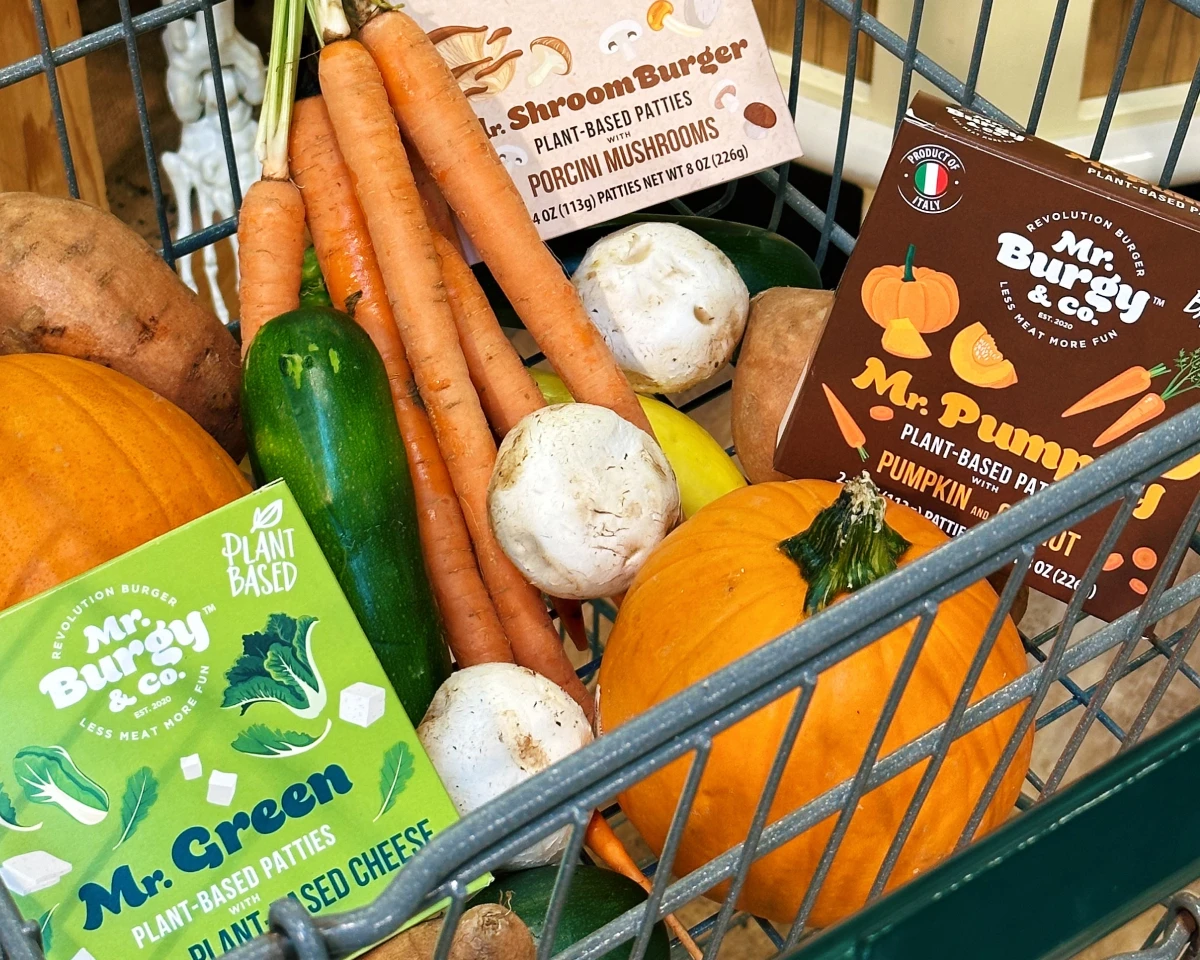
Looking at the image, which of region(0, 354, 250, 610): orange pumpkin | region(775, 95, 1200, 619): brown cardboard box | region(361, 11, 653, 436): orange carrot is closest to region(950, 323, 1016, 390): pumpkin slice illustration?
region(775, 95, 1200, 619): brown cardboard box

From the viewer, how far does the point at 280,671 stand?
623mm

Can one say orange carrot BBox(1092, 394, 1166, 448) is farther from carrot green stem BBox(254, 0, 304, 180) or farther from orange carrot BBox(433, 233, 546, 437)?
carrot green stem BBox(254, 0, 304, 180)

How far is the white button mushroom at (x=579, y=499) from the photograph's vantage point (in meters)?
0.77

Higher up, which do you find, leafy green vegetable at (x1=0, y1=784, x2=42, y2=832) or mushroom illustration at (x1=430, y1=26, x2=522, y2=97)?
mushroom illustration at (x1=430, y1=26, x2=522, y2=97)

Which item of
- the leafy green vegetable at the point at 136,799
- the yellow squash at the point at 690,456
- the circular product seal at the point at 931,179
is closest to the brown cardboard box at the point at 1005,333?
the circular product seal at the point at 931,179

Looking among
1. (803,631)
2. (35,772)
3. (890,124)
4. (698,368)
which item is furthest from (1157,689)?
(890,124)

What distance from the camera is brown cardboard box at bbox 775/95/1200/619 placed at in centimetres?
72

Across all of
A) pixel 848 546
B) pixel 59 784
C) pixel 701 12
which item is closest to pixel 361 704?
pixel 59 784

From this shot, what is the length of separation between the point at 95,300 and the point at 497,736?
361 millimetres

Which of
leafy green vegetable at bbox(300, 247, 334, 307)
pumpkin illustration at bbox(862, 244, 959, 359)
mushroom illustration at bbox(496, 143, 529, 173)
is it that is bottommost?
pumpkin illustration at bbox(862, 244, 959, 359)

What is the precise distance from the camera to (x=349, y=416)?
0.77 meters

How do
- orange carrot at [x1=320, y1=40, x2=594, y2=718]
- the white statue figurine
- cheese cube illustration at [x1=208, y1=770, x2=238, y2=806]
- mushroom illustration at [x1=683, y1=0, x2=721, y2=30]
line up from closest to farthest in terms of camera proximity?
1. cheese cube illustration at [x1=208, y1=770, x2=238, y2=806]
2. orange carrot at [x1=320, y1=40, x2=594, y2=718]
3. mushroom illustration at [x1=683, y1=0, x2=721, y2=30]
4. the white statue figurine

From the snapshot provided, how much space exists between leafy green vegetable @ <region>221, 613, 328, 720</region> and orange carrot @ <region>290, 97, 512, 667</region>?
0.20 m

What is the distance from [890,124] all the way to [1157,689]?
1.02m
